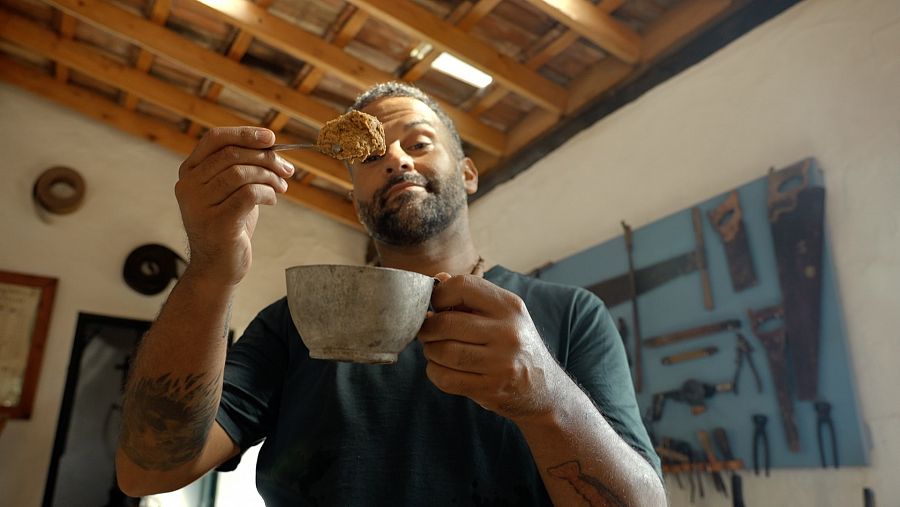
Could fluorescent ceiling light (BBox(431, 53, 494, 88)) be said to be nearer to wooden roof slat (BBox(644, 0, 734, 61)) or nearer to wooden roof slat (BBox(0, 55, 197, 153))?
wooden roof slat (BBox(644, 0, 734, 61))

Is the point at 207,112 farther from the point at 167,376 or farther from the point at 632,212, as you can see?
the point at 167,376

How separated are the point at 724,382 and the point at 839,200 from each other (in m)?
0.68

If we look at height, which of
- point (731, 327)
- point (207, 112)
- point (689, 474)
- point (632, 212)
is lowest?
point (689, 474)

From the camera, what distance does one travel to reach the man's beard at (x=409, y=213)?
137 cm

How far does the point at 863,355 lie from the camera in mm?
1879

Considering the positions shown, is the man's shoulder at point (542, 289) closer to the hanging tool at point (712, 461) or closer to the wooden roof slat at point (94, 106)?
the hanging tool at point (712, 461)

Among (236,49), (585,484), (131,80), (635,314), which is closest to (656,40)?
(635,314)

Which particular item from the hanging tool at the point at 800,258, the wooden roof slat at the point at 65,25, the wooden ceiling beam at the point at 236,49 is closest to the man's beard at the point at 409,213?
the hanging tool at the point at 800,258

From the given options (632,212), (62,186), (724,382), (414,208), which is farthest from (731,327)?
(62,186)

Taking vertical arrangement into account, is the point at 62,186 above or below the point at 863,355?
above

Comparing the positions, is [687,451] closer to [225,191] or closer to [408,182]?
[408,182]

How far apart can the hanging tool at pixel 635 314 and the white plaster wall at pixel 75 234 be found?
2844 mm

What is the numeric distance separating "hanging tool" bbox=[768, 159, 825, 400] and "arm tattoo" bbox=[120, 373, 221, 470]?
1709mm

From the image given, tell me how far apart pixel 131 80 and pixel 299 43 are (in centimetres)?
140
